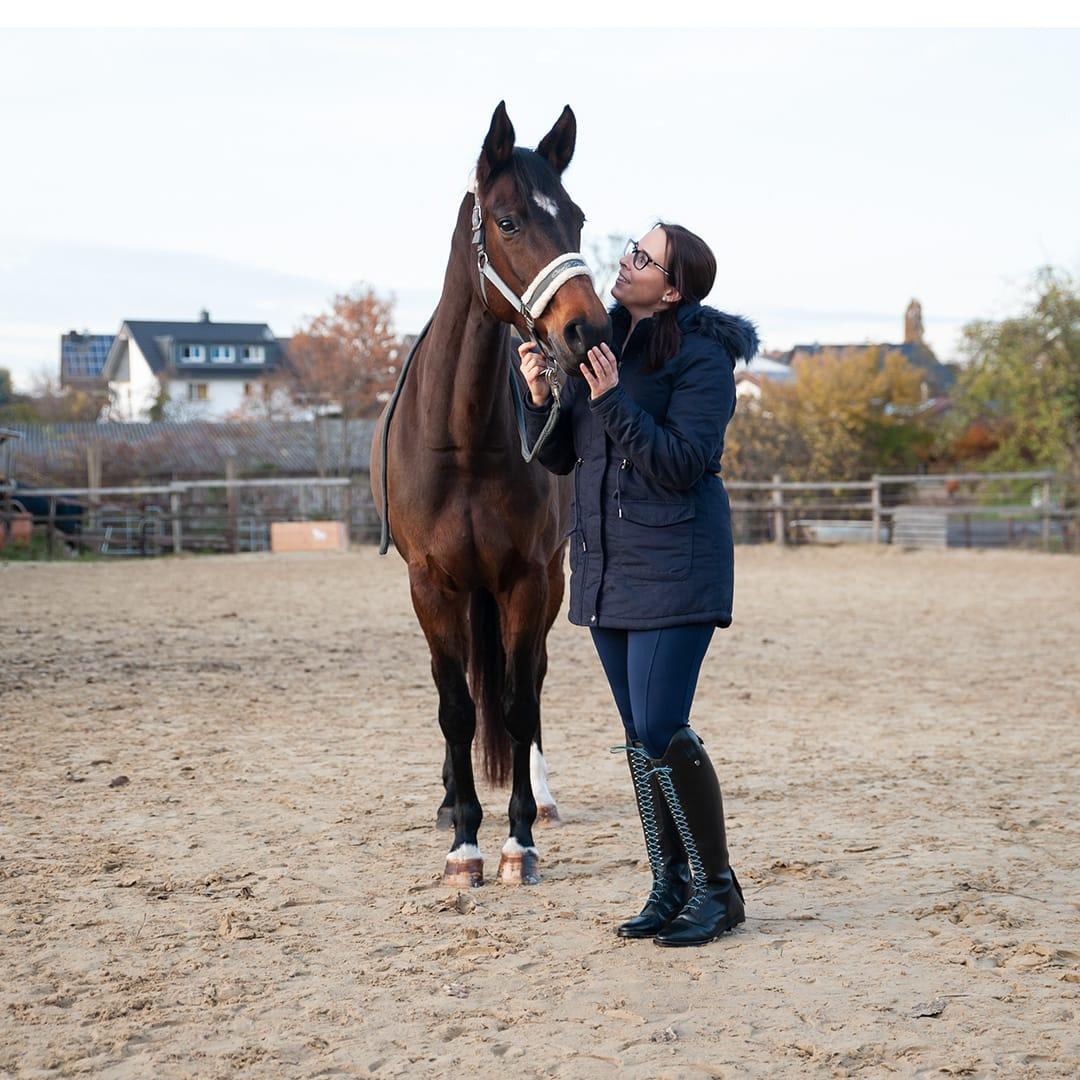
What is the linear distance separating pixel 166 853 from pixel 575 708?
10.9ft

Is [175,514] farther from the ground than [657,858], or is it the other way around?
[175,514]

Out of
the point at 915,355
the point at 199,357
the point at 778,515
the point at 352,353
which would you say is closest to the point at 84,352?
the point at 199,357

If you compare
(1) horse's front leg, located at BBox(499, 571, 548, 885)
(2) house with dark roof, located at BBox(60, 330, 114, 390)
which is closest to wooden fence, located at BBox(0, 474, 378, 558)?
(1) horse's front leg, located at BBox(499, 571, 548, 885)

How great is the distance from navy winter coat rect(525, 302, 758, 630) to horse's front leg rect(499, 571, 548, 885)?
24.7 inches

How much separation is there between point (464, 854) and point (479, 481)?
1.16 m

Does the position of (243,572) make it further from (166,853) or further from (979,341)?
(979,341)

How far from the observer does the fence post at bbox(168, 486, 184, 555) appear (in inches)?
Answer: 870

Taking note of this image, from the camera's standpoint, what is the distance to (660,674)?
3115 millimetres

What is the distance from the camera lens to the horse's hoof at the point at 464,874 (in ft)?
12.4

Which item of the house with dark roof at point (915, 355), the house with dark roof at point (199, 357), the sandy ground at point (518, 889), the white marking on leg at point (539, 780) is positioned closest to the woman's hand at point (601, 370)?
the sandy ground at point (518, 889)

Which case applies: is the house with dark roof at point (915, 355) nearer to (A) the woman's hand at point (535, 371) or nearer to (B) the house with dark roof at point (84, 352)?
(A) the woman's hand at point (535, 371)

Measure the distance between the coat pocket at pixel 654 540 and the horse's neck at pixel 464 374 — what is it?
765 mm

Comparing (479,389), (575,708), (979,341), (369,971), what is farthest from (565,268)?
(979,341)

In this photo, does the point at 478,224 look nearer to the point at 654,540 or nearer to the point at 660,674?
the point at 654,540
